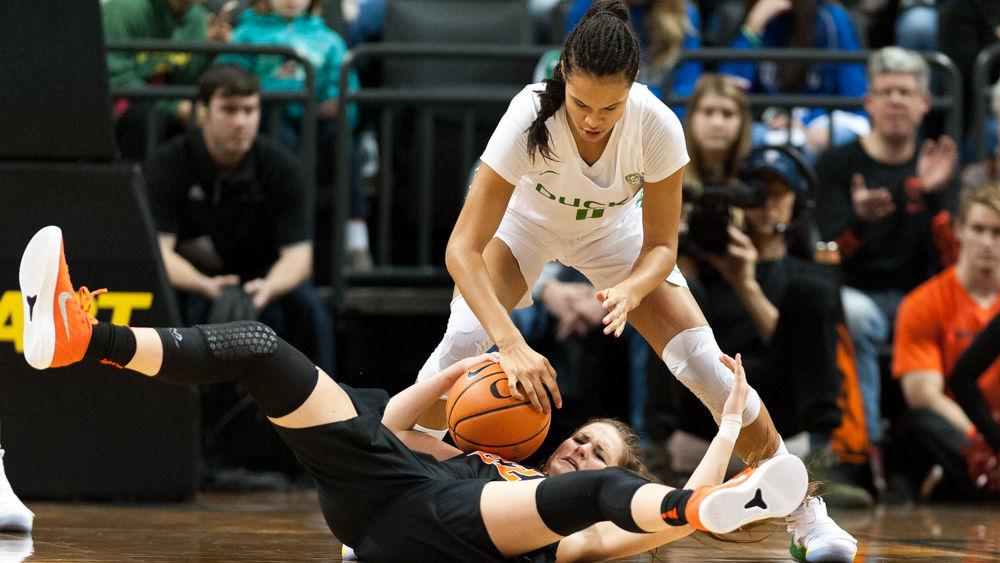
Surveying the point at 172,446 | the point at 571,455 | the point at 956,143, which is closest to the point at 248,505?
the point at 172,446

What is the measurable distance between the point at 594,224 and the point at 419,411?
3.16 ft

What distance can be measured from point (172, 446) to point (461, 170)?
2915mm

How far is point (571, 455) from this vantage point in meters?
4.90

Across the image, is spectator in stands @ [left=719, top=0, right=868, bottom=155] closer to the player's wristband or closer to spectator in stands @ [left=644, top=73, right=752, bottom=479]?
spectator in stands @ [left=644, top=73, right=752, bottom=479]

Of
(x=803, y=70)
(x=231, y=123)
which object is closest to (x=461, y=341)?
(x=231, y=123)

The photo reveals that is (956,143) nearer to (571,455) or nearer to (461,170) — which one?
(461,170)

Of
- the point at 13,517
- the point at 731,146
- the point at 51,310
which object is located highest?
the point at 51,310

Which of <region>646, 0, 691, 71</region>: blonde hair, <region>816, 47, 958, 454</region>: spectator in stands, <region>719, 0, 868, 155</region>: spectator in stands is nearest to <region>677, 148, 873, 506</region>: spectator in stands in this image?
<region>816, 47, 958, 454</region>: spectator in stands

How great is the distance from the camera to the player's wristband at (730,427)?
13.9 ft

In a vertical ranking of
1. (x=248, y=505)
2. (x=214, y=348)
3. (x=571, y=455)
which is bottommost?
(x=248, y=505)

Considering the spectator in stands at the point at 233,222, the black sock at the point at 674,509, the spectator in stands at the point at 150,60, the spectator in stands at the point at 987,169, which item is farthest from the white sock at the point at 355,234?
the black sock at the point at 674,509

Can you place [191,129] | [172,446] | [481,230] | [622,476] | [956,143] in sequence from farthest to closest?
[956,143]
[191,129]
[172,446]
[481,230]
[622,476]

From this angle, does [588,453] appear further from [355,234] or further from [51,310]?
[355,234]

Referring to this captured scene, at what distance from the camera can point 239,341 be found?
433cm
